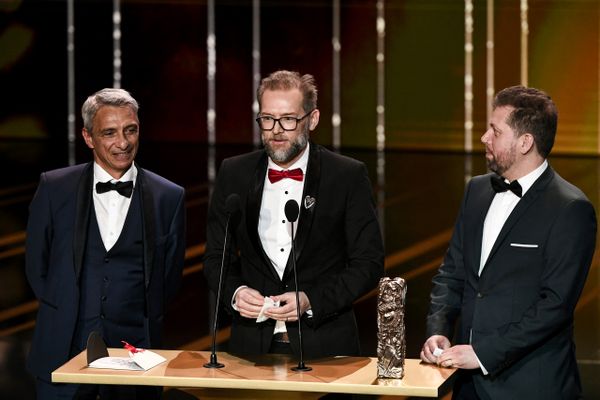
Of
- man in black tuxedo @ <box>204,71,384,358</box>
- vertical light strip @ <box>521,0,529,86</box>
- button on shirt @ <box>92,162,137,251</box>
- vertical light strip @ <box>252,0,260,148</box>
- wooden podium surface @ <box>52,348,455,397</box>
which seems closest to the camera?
wooden podium surface @ <box>52,348,455,397</box>

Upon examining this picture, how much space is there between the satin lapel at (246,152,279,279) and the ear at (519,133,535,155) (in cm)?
91

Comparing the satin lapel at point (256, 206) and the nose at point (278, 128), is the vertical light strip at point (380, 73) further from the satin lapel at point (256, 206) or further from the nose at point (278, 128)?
the nose at point (278, 128)

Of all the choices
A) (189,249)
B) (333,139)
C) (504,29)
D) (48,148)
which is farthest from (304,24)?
(189,249)

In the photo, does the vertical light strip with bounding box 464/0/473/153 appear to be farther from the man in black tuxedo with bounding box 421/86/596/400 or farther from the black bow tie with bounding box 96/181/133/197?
the man in black tuxedo with bounding box 421/86/596/400

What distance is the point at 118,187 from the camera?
416 cm

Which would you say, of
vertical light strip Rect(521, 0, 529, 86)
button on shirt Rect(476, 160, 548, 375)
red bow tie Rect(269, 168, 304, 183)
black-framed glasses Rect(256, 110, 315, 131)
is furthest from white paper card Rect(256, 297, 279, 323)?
vertical light strip Rect(521, 0, 529, 86)

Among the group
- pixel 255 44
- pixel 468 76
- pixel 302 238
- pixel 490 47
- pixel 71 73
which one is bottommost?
pixel 302 238

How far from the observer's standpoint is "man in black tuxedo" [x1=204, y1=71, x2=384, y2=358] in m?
3.89

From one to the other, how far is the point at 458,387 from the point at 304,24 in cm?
1312

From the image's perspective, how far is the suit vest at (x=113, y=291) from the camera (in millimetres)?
4109

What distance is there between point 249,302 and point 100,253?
0.70 m

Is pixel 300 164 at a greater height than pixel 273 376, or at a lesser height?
greater

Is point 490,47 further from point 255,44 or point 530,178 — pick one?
point 530,178

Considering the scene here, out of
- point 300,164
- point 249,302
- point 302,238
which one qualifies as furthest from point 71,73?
point 249,302
